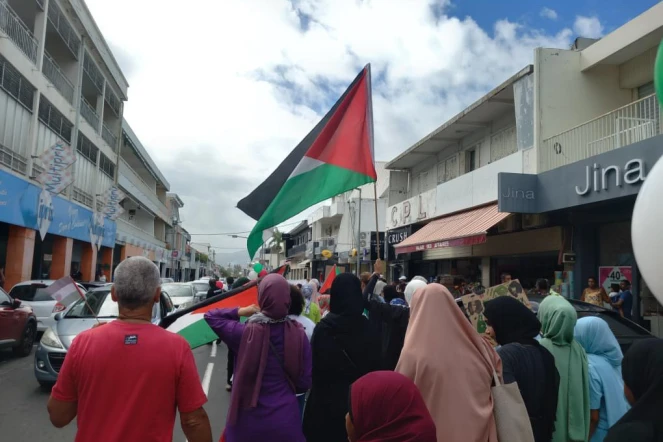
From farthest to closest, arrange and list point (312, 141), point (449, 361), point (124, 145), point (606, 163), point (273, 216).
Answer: point (124, 145)
point (606, 163)
point (312, 141)
point (273, 216)
point (449, 361)

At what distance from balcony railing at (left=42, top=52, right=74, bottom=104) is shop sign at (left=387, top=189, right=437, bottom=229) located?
15.7m

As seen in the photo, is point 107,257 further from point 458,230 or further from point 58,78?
point 458,230

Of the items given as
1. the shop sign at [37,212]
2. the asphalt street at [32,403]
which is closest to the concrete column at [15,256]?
the shop sign at [37,212]

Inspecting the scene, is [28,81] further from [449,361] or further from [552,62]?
[449,361]

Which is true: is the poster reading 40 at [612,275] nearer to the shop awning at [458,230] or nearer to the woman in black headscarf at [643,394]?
the shop awning at [458,230]

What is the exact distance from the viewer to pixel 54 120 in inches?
908

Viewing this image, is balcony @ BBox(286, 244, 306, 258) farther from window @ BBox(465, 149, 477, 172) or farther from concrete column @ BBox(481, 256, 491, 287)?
concrete column @ BBox(481, 256, 491, 287)

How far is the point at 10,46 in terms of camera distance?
17172 mm

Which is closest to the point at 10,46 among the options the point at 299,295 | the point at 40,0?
the point at 40,0

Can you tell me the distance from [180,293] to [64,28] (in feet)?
44.2

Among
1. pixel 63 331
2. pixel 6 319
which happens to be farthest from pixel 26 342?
pixel 63 331

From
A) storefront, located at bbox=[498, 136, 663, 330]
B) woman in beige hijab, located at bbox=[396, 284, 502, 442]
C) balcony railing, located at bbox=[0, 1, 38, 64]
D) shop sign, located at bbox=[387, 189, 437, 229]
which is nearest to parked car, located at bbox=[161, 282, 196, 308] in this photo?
shop sign, located at bbox=[387, 189, 437, 229]

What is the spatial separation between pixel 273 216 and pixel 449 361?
327 centimetres

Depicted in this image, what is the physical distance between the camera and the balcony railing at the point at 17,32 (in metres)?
17.2
